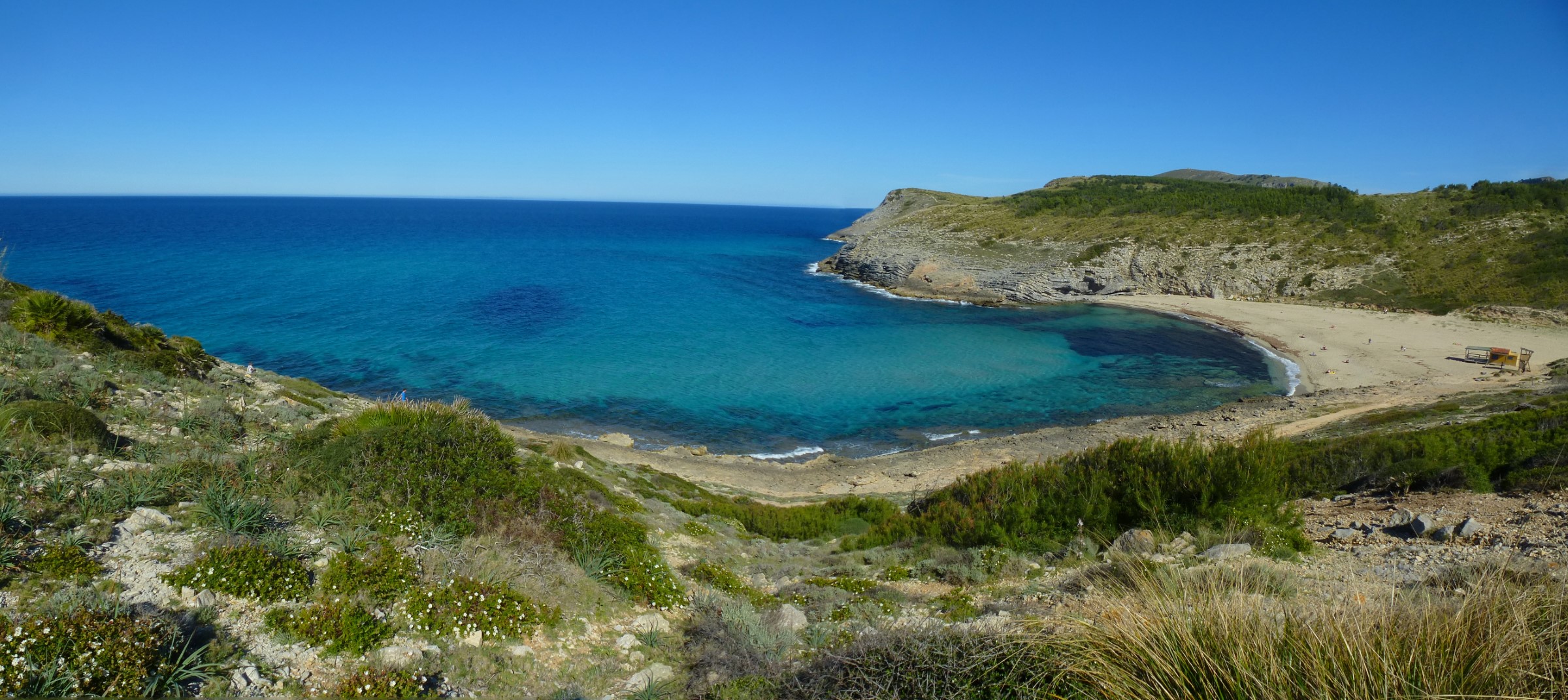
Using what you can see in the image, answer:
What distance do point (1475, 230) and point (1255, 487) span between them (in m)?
65.7

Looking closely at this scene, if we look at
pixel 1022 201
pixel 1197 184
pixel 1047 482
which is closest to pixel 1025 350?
pixel 1047 482

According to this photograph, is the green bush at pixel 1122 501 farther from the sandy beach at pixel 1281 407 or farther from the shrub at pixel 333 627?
the shrub at pixel 333 627

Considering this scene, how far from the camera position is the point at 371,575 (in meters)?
5.97

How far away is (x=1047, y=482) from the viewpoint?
452 inches

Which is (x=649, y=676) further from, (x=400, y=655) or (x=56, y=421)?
(x=56, y=421)

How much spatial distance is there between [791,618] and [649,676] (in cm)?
165

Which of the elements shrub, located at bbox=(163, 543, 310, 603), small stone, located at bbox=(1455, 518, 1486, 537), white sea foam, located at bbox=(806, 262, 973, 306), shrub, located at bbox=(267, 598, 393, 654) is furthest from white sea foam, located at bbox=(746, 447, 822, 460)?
white sea foam, located at bbox=(806, 262, 973, 306)

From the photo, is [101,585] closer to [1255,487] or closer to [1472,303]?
[1255,487]

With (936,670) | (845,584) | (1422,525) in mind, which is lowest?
(845,584)

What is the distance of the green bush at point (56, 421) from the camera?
7.51 metres

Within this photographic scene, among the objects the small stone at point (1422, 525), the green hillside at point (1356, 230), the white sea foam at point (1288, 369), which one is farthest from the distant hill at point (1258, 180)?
the small stone at point (1422, 525)

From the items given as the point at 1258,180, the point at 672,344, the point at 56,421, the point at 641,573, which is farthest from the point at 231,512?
the point at 1258,180

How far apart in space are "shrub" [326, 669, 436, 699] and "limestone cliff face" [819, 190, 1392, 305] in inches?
2197

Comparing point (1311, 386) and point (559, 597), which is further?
point (1311, 386)
